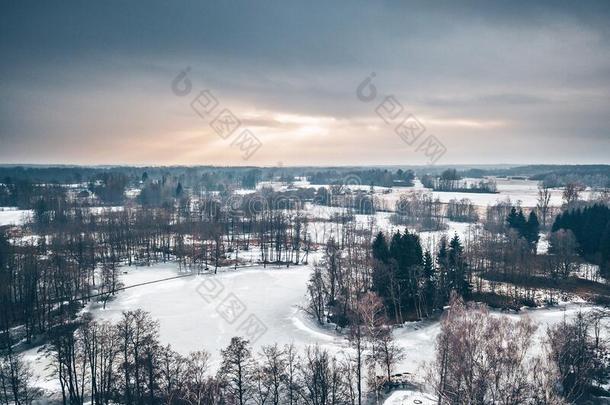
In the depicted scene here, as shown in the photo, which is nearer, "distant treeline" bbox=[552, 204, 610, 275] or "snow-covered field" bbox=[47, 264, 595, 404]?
"snow-covered field" bbox=[47, 264, 595, 404]

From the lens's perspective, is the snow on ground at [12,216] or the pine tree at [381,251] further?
the snow on ground at [12,216]

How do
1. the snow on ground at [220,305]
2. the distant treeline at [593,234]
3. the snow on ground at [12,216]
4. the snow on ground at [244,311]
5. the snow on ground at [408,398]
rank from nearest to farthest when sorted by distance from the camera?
the snow on ground at [408,398], the snow on ground at [244,311], the snow on ground at [220,305], the distant treeline at [593,234], the snow on ground at [12,216]

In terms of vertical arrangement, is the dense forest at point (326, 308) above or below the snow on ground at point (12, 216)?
below

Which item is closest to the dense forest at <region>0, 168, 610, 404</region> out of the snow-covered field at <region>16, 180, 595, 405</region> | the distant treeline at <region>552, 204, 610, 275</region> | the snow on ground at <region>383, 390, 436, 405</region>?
the distant treeline at <region>552, 204, 610, 275</region>

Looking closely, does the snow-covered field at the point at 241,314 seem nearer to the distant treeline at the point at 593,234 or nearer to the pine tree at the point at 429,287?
the pine tree at the point at 429,287

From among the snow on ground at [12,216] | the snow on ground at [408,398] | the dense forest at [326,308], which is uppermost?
the snow on ground at [12,216]

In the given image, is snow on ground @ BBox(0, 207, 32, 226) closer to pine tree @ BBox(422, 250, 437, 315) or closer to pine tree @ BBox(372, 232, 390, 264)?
pine tree @ BBox(372, 232, 390, 264)

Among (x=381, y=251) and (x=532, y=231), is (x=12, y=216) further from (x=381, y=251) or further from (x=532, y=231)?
(x=532, y=231)

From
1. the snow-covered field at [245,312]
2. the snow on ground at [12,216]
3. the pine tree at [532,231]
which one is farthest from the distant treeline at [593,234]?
the snow on ground at [12,216]
